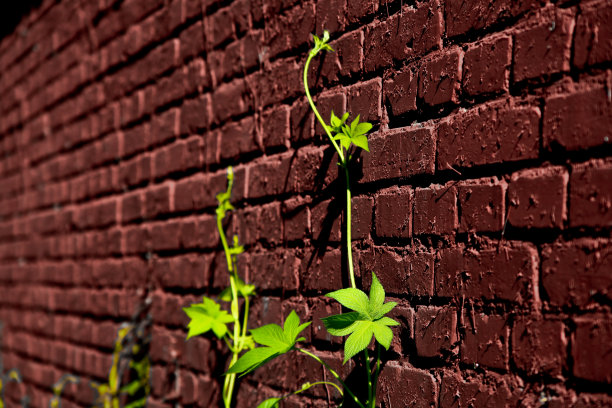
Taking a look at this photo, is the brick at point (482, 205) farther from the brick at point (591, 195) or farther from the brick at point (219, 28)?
the brick at point (219, 28)

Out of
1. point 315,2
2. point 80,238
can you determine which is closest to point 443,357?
point 315,2

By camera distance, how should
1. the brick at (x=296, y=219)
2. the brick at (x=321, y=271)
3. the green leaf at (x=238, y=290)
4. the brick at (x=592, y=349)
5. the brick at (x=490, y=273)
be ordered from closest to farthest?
the brick at (x=592, y=349) → the brick at (x=490, y=273) → the brick at (x=321, y=271) → the brick at (x=296, y=219) → the green leaf at (x=238, y=290)

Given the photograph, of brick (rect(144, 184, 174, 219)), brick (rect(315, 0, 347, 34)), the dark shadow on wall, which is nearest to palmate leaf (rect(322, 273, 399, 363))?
brick (rect(315, 0, 347, 34))

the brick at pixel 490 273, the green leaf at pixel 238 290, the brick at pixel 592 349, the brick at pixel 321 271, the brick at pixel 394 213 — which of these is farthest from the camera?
the green leaf at pixel 238 290

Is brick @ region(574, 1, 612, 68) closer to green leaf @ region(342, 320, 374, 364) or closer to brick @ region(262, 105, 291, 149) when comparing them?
green leaf @ region(342, 320, 374, 364)

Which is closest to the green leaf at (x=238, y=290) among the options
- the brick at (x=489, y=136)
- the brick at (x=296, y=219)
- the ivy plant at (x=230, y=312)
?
the ivy plant at (x=230, y=312)

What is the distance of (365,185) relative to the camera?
1370mm

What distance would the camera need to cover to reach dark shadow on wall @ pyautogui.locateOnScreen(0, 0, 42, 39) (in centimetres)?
319

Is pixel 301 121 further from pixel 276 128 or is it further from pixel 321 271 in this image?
pixel 321 271

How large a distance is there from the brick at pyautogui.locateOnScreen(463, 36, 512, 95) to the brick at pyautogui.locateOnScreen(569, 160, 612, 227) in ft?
0.72

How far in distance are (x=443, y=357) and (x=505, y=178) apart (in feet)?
1.22

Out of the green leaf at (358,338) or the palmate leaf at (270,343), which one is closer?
the green leaf at (358,338)

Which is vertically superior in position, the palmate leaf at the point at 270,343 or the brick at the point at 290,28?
the brick at the point at 290,28

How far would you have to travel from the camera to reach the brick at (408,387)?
118cm
